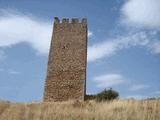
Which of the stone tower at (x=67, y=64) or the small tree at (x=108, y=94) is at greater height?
the stone tower at (x=67, y=64)

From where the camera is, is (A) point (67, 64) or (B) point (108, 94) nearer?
(B) point (108, 94)

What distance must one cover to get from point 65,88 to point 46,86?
1682mm

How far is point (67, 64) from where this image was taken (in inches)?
1213

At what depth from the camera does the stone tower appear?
30188mm

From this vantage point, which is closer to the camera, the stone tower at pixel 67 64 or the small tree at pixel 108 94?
the small tree at pixel 108 94

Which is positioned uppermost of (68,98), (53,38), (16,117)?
(53,38)

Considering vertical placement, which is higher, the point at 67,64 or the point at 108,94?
the point at 67,64

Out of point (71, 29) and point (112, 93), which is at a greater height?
point (71, 29)

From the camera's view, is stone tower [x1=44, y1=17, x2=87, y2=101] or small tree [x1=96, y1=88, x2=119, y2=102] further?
stone tower [x1=44, y1=17, x2=87, y2=101]

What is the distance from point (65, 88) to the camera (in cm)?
3023

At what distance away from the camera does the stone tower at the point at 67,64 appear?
99.0ft

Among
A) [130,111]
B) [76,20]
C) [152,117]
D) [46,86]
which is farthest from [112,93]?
[152,117]

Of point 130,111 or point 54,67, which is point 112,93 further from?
point 130,111

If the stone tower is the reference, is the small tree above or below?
below
